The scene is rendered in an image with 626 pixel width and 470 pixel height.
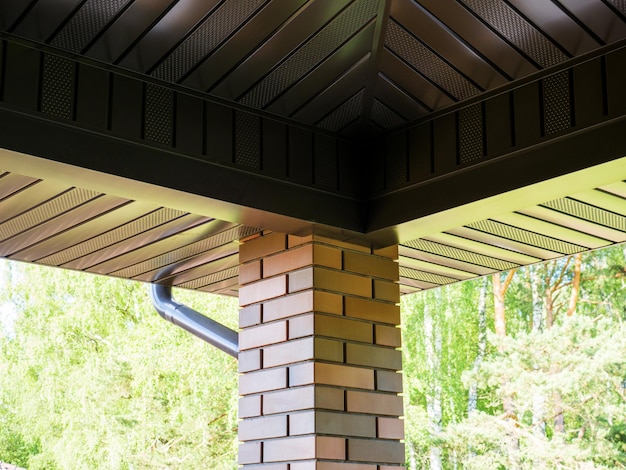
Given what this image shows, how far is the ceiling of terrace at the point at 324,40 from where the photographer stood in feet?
8.04

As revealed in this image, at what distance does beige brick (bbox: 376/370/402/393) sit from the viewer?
3.30m

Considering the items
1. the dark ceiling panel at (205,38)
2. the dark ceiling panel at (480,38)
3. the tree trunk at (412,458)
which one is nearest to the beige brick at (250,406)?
the dark ceiling panel at (205,38)

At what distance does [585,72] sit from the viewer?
2.57 metres

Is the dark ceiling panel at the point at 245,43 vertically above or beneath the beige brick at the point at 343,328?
above

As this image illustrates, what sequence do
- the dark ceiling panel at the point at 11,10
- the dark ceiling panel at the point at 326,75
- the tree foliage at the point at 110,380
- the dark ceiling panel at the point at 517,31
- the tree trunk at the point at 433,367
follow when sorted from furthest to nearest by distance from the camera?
the tree trunk at the point at 433,367
the tree foliage at the point at 110,380
the dark ceiling panel at the point at 326,75
the dark ceiling panel at the point at 517,31
the dark ceiling panel at the point at 11,10

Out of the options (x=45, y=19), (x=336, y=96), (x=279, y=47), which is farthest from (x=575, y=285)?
(x=45, y=19)

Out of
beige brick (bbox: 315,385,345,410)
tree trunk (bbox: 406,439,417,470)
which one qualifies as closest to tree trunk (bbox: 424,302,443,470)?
tree trunk (bbox: 406,439,417,470)

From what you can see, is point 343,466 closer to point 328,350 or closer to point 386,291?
point 328,350

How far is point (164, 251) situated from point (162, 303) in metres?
0.69

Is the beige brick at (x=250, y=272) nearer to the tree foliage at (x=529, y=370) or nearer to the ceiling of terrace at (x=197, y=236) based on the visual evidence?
the ceiling of terrace at (x=197, y=236)

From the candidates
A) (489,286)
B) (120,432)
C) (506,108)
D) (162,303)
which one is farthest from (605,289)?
(506,108)

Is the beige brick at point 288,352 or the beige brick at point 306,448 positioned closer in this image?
the beige brick at point 306,448

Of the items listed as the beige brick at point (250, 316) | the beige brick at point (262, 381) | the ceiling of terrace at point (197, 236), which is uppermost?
the ceiling of terrace at point (197, 236)

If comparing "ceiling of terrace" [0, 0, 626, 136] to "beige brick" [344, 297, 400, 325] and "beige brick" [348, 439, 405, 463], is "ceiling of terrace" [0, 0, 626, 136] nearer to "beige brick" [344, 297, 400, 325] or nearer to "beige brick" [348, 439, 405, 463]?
"beige brick" [344, 297, 400, 325]
